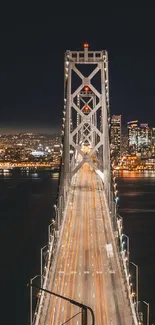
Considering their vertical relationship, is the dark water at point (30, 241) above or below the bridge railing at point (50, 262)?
below

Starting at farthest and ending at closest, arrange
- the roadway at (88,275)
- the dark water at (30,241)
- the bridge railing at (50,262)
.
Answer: the dark water at (30,241) → the roadway at (88,275) → the bridge railing at (50,262)

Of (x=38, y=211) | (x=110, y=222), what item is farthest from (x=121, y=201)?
(x=110, y=222)

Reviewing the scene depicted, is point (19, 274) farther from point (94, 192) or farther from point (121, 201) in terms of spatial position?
point (121, 201)

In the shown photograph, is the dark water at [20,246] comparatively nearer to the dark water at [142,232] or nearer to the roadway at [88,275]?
the roadway at [88,275]

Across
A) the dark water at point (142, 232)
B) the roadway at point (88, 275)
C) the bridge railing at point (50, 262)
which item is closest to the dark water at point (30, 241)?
the dark water at point (142, 232)

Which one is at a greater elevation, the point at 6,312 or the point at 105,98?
the point at 105,98

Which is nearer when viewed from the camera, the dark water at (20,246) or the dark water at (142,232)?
the dark water at (20,246)

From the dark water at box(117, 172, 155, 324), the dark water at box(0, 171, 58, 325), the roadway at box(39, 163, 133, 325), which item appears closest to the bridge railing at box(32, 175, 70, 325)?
the roadway at box(39, 163, 133, 325)

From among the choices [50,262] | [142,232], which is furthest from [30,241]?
[50,262]
